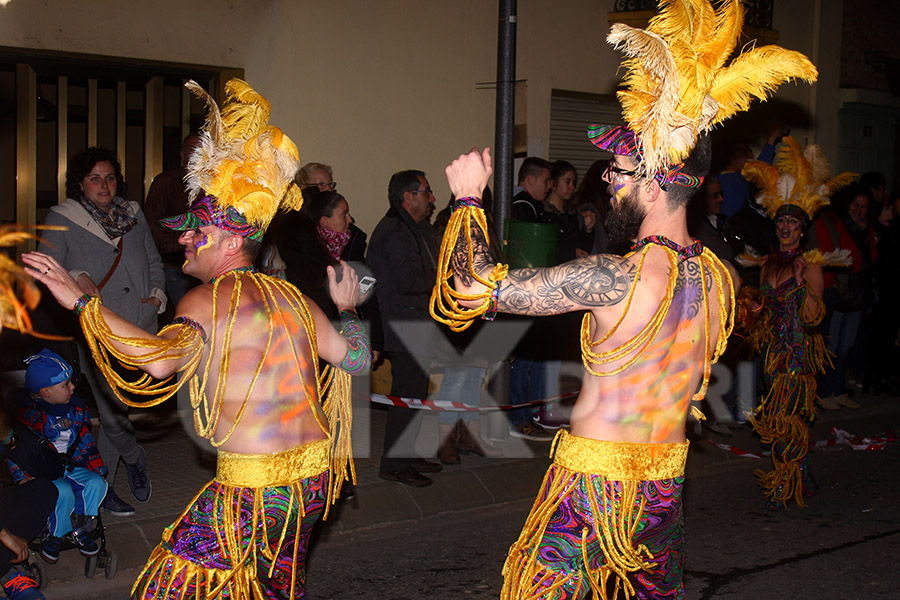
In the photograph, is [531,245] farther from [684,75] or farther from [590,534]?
[590,534]

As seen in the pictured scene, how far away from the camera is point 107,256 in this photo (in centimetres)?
614

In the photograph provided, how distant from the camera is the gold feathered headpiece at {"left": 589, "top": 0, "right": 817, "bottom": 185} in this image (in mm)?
3328

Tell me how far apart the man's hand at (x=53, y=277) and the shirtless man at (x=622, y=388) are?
1.22m

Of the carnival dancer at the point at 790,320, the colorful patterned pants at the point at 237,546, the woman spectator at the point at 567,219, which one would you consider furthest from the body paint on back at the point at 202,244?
the woman spectator at the point at 567,219

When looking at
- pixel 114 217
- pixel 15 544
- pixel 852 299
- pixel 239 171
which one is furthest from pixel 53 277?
pixel 852 299

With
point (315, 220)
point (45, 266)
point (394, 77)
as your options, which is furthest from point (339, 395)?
point (394, 77)

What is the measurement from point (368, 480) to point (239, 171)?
365cm

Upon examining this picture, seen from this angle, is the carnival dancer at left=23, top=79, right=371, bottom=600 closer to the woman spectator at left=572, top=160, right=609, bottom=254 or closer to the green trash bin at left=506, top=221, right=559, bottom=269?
the green trash bin at left=506, top=221, right=559, bottom=269

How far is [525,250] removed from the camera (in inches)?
287

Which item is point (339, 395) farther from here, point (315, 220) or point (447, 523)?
point (315, 220)

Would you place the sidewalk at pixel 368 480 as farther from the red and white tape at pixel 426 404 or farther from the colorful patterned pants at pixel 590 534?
the colorful patterned pants at pixel 590 534

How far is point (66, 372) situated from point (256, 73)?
437cm

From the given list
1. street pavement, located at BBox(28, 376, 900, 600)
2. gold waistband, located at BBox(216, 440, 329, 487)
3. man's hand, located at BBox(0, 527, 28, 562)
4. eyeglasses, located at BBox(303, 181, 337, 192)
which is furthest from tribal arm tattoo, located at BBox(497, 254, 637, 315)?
eyeglasses, located at BBox(303, 181, 337, 192)

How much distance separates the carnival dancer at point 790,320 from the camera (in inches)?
266
